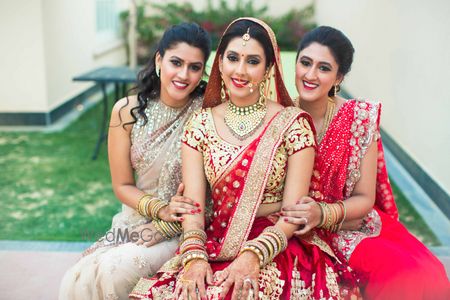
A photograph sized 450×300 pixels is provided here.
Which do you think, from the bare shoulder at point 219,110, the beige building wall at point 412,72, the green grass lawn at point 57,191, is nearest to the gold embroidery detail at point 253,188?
the bare shoulder at point 219,110

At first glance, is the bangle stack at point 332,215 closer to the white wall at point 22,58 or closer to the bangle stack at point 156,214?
the bangle stack at point 156,214

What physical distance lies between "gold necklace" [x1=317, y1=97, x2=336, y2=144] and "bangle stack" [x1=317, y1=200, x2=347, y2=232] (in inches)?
12.6

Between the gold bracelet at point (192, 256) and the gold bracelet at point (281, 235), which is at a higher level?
the gold bracelet at point (281, 235)

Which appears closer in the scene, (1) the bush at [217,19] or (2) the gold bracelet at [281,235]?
(2) the gold bracelet at [281,235]

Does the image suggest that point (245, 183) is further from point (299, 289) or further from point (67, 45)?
point (67, 45)

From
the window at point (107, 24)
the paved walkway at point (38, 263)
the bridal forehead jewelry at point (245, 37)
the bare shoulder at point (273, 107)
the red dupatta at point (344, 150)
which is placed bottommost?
the paved walkway at point (38, 263)

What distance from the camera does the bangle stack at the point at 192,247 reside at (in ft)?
6.73

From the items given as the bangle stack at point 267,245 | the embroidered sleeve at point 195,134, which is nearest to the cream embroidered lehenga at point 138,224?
the embroidered sleeve at point 195,134

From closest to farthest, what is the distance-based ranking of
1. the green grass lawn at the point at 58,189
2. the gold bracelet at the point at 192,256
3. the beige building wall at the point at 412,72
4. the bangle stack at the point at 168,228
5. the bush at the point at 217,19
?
1. the gold bracelet at the point at 192,256
2. the bangle stack at the point at 168,228
3. the green grass lawn at the point at 58,189
4. the beige building wall at the point at 412,72
5. the bush at the point at 217,19

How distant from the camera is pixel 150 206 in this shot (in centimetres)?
244

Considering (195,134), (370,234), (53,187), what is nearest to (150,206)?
(195,134)

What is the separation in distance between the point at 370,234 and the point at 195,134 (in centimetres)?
90

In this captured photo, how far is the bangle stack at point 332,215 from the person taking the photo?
2225 mm

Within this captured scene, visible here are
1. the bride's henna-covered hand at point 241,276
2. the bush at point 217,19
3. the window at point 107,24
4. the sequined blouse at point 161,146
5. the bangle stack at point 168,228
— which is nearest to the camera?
the bride's henna-covered hand at point 241,276
